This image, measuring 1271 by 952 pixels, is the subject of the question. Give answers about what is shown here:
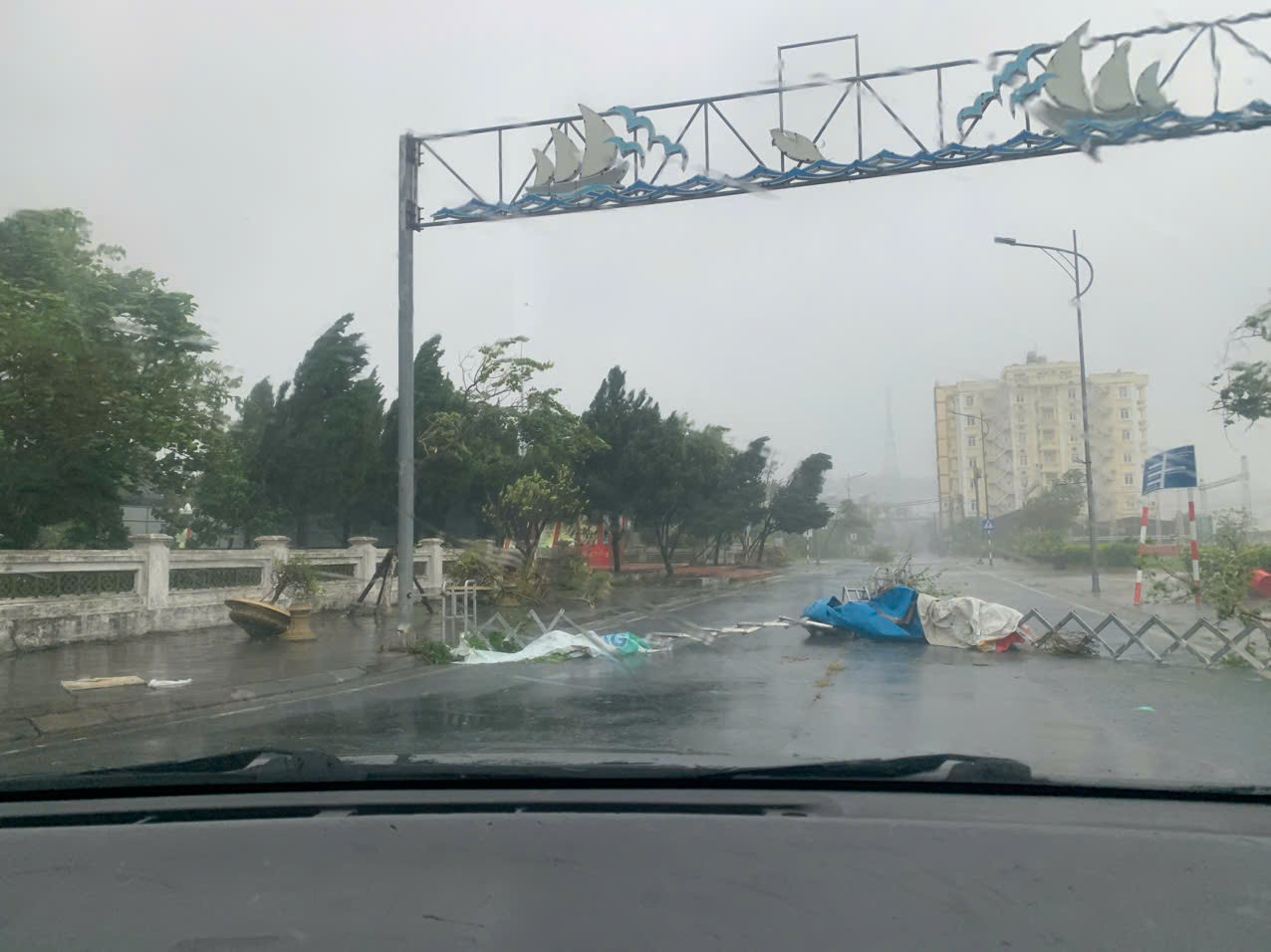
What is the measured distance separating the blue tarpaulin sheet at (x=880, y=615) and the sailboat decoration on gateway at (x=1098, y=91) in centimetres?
625

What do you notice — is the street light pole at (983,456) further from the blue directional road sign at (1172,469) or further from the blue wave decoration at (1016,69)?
the blue wave decoration at (1016,69)

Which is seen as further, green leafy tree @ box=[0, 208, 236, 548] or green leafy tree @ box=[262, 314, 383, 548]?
green leafy tree @ box=[262, 314, 383, 548]

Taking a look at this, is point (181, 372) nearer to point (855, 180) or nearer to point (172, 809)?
point (855, 180)

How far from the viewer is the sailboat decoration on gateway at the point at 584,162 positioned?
11.9 m

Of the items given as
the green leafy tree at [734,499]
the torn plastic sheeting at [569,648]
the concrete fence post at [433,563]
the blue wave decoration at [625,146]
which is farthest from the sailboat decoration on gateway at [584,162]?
the concrete fence post at [433,563]

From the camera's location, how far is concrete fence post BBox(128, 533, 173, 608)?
15.5 meters

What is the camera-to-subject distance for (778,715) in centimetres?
753

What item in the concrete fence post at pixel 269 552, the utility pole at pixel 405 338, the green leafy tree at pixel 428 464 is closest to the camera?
the utility pole at pixel 405 338

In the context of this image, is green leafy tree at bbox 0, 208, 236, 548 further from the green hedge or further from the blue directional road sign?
the green hedge

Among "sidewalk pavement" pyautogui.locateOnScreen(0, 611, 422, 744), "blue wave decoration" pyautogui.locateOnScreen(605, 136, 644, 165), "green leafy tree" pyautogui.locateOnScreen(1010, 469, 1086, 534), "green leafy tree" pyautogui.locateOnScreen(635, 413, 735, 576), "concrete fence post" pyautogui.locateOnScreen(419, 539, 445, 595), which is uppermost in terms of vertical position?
"blue wave decoration" pyautogui.locateOnScreen(605, 136, 644, 165)

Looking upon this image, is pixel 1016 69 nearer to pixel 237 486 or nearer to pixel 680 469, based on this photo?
pixel 680 469

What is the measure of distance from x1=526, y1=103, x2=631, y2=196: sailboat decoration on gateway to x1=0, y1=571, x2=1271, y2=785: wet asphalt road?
219 inches

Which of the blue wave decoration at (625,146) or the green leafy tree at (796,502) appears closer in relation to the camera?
the blue wave decoration at (625,146)

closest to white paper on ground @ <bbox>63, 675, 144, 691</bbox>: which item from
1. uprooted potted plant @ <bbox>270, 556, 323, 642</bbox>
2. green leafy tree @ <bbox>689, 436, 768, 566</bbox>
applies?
uprooted potted plant @ <bbox>270, 556, 323, 642</bbox>
